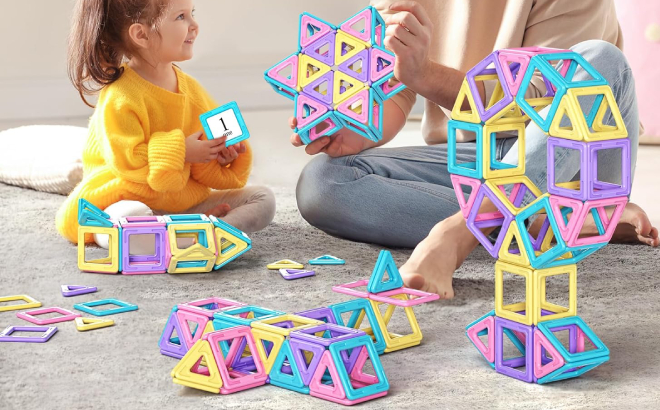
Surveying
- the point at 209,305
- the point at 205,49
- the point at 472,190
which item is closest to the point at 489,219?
the point at 472,190

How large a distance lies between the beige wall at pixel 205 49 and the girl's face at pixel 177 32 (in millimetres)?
1352

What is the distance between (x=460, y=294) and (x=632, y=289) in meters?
0.27

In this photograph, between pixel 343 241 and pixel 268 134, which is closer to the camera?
pixel 343 241

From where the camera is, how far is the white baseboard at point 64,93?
2.83m

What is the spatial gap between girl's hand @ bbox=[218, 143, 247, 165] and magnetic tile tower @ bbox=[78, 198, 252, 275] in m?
0.21

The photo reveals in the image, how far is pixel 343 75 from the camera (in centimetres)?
138

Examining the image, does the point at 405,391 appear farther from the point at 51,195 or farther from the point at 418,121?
the point at 418,121

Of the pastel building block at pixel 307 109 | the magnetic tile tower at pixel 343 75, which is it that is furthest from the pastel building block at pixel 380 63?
the pastel building block at pixel 307 109

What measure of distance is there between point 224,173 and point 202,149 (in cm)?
14

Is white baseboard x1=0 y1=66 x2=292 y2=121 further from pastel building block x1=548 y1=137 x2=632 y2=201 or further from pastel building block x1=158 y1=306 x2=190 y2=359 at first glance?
pastel building block x1=548 y1=137 x2=632 y2=201

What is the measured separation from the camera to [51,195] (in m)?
2.12

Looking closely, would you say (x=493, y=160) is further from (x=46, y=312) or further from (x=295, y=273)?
(x=46, y=312)

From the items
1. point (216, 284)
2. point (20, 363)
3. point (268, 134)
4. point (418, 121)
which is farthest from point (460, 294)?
point (418, 121)

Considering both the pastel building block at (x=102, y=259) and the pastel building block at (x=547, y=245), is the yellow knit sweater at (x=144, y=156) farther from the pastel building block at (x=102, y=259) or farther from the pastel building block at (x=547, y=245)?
the pastel building block at (x=547, y=245)
